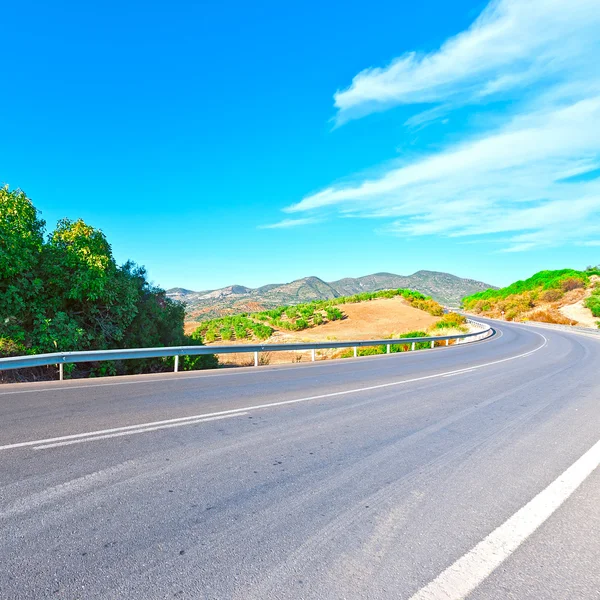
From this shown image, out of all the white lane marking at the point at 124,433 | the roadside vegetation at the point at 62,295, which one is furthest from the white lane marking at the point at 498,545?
the roadside vegetation at the point at 62,295

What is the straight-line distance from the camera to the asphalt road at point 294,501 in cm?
249

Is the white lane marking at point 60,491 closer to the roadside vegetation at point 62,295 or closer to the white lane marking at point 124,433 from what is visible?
the white lane marking at point 124,433

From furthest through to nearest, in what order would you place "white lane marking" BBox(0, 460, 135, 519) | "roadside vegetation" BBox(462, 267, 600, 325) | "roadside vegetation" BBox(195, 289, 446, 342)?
"roadside vegetation" BBox(462, 267, 600, 325) < "roadside vegetation" BBox(195, 289, 446, 342) < "white lane marking" BBox(0, 460, 135, 519)

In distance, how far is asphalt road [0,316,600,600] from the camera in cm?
249

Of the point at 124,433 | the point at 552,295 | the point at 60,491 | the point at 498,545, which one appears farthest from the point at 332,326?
the point at 552,295

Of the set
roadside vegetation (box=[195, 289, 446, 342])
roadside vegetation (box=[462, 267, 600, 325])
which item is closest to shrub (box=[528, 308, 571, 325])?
roadside vegetation (box=[462, 267, 600, 325])

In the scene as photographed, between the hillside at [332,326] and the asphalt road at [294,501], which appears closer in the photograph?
the asphalt road at [294,501]

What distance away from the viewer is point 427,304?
7025 centimetres

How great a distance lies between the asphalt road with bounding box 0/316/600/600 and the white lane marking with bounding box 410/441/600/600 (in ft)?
0.04

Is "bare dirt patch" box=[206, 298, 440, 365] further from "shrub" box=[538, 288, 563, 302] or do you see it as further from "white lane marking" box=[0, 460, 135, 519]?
"shrub" box=[538, 288, 563, 302]

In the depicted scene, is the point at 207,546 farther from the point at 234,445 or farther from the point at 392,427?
the point at 392,427

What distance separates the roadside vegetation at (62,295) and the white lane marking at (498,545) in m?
12.1

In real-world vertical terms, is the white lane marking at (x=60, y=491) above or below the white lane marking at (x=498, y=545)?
above

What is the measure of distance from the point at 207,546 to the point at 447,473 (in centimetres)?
269
